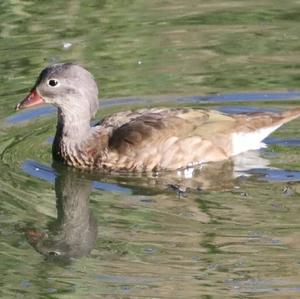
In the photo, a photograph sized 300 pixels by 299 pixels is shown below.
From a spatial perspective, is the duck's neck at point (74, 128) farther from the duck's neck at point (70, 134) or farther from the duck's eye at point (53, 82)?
the duck's eye at point (53, 82)

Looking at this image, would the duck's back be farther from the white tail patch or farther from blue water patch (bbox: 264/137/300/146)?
blue water patch (bbox: 264/137/300/146)

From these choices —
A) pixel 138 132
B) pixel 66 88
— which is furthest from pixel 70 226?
pixel 66 88

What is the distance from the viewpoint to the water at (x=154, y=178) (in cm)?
975

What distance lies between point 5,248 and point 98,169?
2.23 m

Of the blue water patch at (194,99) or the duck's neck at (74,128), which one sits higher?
the duck's neck at (74,128)

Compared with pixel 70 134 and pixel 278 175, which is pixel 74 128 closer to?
pixel 70 134

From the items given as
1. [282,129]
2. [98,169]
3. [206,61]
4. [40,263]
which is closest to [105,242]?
[40,263]

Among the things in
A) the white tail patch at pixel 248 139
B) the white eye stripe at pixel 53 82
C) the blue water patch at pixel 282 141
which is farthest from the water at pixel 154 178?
the white eye stripe at pixel 53 82

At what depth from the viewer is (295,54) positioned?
1500 cm

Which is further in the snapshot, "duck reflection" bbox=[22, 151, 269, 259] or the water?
"duck reflection" bbox=[22, 151, 269, 259]

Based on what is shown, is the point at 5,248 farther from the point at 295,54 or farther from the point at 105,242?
the point at 295,54

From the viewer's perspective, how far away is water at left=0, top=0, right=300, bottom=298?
9750 mm

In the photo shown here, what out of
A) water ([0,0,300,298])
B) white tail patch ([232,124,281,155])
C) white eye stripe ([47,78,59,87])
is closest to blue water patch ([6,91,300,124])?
water ([0,0,300,298])

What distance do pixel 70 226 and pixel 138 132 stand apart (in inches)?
63.3
